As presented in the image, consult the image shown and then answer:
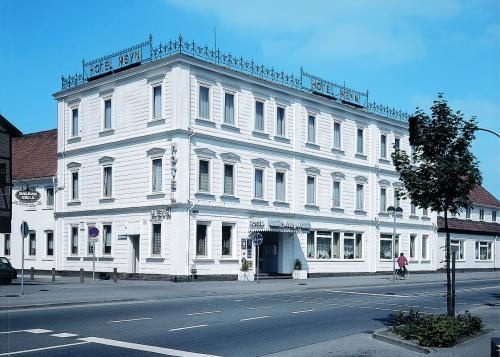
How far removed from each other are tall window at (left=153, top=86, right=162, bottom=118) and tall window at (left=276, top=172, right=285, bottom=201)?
8801mm

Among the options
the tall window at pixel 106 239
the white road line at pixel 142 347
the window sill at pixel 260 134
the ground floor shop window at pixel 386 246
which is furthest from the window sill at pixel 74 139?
the white road line at pixel 142 347

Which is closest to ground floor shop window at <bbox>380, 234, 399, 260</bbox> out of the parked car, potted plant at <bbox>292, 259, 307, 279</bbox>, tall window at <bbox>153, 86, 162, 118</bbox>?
potted plant at <bbox>292, 259, 307, 279</bbox>

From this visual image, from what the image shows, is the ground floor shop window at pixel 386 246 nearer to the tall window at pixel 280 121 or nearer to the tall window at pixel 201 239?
the tall window at pixel 280 121

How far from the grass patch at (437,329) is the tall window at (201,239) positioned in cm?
2098

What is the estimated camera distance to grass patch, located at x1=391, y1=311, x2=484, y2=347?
41.5 feet

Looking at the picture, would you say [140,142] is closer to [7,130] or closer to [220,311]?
[7,130]

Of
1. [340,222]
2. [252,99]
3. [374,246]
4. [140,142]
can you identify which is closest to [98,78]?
[140,142]

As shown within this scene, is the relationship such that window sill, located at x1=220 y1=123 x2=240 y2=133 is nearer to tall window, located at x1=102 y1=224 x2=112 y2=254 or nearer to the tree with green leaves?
tall window, located at x1=102 y1=224 x2=112 y2=254

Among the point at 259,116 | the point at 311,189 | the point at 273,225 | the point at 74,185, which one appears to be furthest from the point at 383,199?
the point at 74,185

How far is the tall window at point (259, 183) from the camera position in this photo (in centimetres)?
3903

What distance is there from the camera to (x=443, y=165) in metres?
14.6

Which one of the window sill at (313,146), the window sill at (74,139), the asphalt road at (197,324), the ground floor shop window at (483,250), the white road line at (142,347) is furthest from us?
the ground floor shop window at (483,250)

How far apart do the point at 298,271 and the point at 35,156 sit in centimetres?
2139

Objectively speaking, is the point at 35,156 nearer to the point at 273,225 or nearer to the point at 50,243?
the point at 50,243
